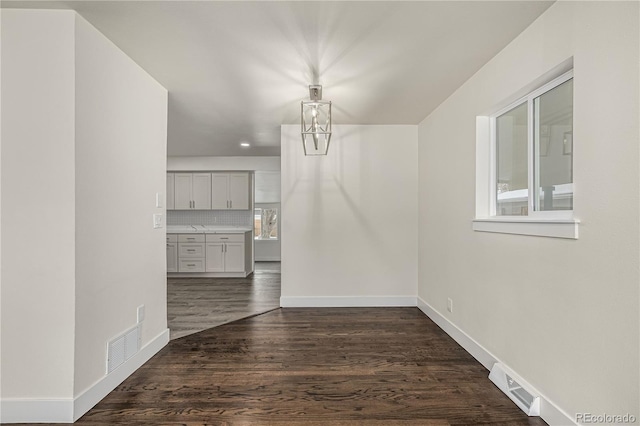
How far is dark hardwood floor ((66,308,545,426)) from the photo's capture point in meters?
1.95

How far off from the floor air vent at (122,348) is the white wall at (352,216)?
1.98m

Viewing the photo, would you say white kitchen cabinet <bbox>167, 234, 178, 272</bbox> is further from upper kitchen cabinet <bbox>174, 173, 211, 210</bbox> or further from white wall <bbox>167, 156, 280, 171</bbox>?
white wall <bbox>167, 156, 280, 171</bbox>

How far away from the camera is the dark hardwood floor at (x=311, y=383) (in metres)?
1.95

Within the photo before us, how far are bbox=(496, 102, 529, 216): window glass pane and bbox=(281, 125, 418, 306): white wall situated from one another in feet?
5.34


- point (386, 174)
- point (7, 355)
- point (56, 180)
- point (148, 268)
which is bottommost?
point (7, 355)

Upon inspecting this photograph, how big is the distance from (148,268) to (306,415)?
165cm

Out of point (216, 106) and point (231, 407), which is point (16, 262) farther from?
point (216, 106)

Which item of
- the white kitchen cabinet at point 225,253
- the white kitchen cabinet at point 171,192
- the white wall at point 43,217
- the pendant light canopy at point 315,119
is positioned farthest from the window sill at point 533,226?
the white kitchen cabinet at point 171,192

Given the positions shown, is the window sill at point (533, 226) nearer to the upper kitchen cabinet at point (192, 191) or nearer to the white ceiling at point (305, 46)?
the white ceiling at point (305, 46)

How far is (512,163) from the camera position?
8.24ft

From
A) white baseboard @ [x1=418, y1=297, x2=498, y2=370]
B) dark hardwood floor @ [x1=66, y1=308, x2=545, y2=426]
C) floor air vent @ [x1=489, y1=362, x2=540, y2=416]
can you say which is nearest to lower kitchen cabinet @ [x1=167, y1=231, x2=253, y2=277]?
dark hardwood floor @ [x1=66, y1=308, x2=545, y2=426]

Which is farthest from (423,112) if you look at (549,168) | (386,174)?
(549,168)

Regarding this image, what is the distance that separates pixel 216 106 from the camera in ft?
11.5

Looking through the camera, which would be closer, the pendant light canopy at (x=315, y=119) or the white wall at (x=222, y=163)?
the pendant light canopy at (x=315, y=119)
